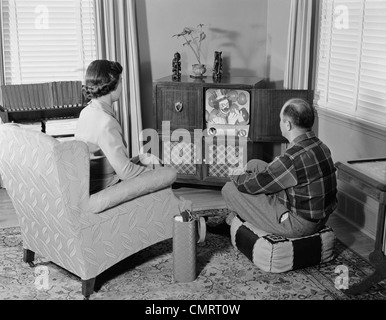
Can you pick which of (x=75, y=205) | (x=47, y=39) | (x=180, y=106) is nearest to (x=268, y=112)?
(x=180, y=106)

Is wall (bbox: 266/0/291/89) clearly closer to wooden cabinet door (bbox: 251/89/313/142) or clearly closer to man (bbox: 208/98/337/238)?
wooden cabinet door (bbox: 251/89/313/142)

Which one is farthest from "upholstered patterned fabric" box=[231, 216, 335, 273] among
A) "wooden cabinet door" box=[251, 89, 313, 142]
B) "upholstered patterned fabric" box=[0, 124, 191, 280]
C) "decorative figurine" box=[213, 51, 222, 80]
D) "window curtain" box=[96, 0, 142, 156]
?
"window curtain" box=[96, 0, 142, 156]

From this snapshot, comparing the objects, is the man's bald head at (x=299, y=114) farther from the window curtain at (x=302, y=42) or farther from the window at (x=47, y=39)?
the window at (x=47, y=39)

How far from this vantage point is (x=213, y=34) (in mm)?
5332

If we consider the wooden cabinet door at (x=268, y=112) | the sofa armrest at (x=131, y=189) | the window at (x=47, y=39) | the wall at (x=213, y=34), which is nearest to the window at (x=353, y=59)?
the wooden cabinet door at (x=268, y=112)

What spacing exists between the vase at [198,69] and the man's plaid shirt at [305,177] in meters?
1.90

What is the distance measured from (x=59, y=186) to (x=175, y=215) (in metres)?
0.84

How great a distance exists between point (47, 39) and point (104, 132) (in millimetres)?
2482

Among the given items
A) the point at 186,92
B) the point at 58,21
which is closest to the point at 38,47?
the point at 58,21

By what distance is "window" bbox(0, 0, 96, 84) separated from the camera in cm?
501

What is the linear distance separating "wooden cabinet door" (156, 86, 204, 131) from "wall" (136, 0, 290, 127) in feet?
2.33

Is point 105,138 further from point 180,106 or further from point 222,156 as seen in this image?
point 222,156

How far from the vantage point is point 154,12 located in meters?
5.23

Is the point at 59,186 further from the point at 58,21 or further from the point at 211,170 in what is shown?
the point at 58,21
